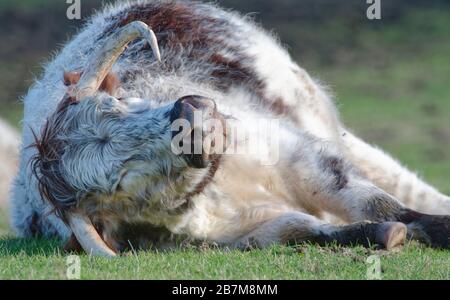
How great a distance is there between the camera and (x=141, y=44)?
9047 millimetres

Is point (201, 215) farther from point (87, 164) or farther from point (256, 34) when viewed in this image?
point (256, 34)

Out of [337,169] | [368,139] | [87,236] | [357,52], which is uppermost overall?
[337,169]

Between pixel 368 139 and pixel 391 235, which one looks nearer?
pixel 391 235

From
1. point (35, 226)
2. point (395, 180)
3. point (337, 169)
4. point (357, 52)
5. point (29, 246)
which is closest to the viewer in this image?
point (337, 169)

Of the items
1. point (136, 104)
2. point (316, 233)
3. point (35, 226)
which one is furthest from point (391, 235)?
point (35, 226)

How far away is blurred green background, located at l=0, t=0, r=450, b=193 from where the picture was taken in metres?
23.1

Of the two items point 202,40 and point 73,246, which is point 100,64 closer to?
point 73,246

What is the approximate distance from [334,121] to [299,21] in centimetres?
1895

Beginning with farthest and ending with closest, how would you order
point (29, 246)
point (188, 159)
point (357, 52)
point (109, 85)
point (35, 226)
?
point (357, 52)
point (35, 226)
point (29, 246)
point (109, 85)
point (188, 159)

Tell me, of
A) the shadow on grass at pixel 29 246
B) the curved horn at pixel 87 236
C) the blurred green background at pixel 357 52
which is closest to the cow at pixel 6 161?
the shadow on grass at pixel 29 246

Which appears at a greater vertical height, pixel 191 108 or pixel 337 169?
pixel 191 108

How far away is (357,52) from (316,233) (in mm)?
20216

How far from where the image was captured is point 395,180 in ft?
31.3

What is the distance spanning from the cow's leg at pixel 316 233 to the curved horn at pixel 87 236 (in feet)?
3.19
